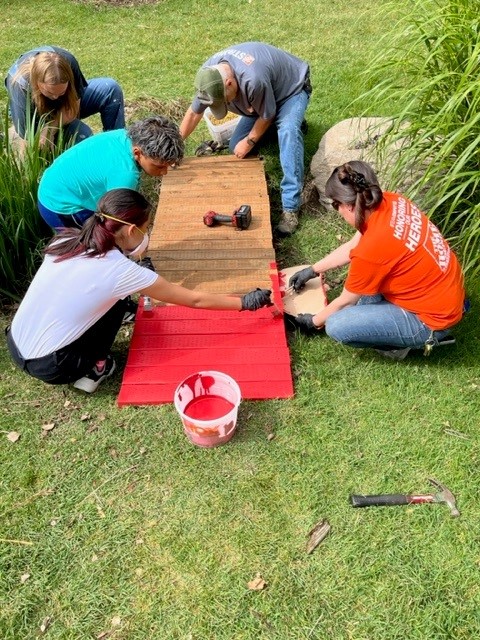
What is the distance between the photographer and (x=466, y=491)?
257cm

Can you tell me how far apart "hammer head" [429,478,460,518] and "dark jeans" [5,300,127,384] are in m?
1.89

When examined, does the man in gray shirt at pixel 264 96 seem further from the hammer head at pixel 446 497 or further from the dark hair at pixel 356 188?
the hammer head at pixel 446 497

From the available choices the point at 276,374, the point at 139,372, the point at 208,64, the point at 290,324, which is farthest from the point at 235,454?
the point at 208,64

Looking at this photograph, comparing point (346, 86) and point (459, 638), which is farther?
point (346, 86)

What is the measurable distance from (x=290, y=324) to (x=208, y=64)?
2.21m

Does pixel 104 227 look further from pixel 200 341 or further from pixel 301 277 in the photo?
pixel 301 277

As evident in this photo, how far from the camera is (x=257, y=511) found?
252 centimetres

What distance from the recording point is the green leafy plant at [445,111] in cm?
313

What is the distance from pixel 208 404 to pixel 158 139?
1.52 m

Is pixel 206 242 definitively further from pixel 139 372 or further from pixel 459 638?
pixel 459 638

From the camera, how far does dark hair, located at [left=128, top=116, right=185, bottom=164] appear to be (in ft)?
10.0

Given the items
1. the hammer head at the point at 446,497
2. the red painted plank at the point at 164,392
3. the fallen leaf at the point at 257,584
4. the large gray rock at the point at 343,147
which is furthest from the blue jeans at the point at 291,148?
the fallen leaf at the point at 257,584

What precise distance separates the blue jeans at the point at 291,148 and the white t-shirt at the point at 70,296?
200cm

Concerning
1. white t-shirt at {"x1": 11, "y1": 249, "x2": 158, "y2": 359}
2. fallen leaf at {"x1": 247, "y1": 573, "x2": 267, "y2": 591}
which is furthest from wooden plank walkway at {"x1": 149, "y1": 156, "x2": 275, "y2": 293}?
fallen leaf at {"x1": 247, "y1": 573, "x2": 267, "y2": 591}
